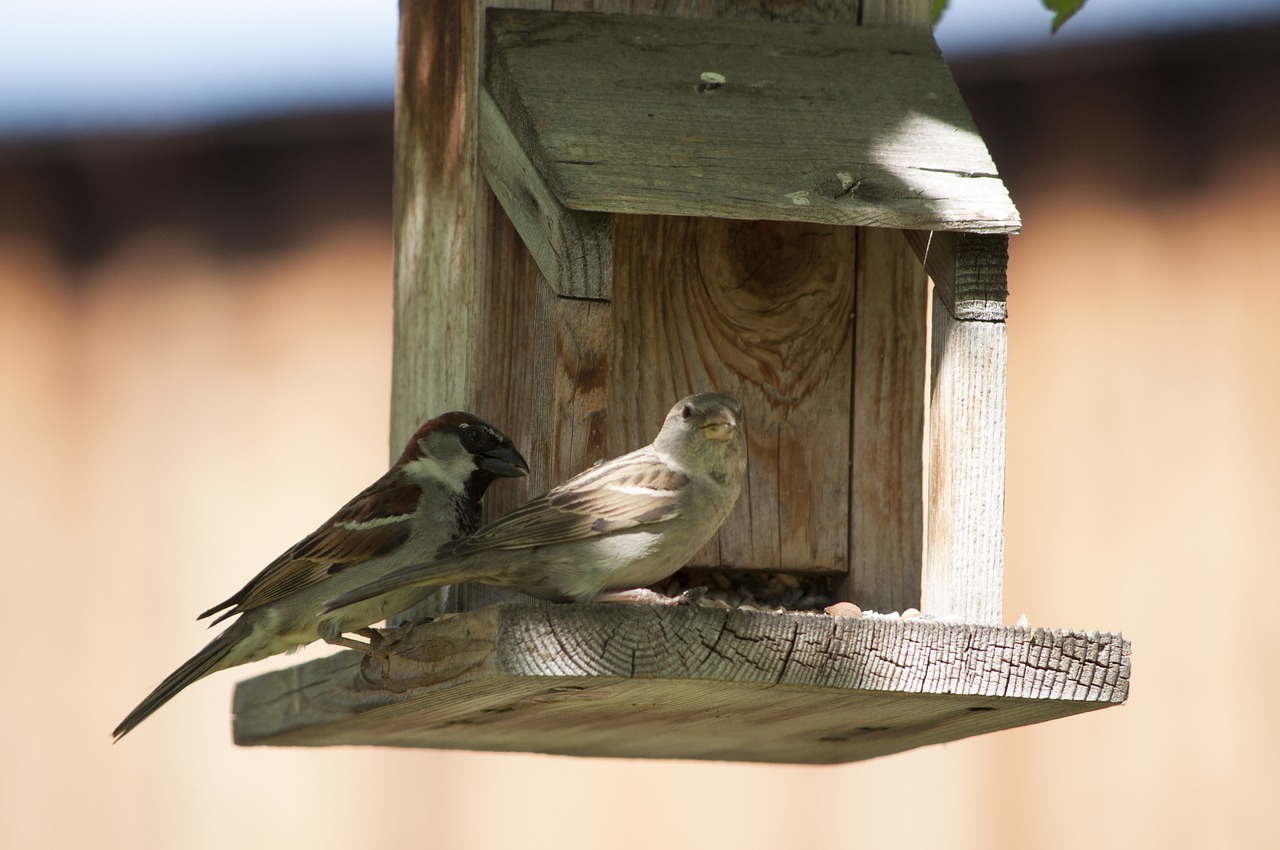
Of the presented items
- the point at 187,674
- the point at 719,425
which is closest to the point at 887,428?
the point at 719,425

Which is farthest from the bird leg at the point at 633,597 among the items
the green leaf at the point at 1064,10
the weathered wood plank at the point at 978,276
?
the green leaf at the point at 1064,10

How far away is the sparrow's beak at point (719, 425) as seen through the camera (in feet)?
11.2

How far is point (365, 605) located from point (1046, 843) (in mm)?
2664

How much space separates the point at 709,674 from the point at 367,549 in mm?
1286

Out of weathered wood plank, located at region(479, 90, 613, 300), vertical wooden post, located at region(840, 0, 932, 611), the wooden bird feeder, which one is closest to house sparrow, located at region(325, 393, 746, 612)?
the wooden bird feeder

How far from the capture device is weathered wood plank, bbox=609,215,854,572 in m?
3.94

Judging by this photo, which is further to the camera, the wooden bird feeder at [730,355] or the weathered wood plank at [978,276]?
the weathered wood plank at [978,276]

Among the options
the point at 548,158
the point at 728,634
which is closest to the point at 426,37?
the point at 548,158

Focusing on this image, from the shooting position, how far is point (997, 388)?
347cm

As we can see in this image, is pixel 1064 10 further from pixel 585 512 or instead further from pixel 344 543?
pixel 344 543

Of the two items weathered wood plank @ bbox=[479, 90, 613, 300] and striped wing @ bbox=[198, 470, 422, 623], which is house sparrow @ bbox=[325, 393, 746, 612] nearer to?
weathered wood plank @ bbox=[479, 90, 613, 300]

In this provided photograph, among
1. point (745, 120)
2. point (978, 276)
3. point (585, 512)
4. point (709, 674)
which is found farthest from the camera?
point (745, 120)

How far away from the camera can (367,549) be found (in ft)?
12.9

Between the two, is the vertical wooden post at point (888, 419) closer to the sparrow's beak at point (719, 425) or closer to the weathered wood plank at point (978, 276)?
the weathered wood plank at point (978, 276)
